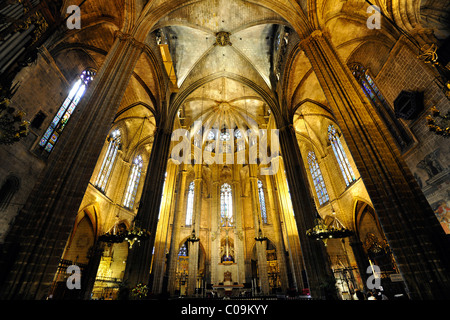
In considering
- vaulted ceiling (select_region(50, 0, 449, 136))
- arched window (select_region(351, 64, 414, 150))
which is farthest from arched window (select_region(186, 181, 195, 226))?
arched window (select_region(351, 64, 414, 150))

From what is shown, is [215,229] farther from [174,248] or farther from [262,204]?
[262,204]

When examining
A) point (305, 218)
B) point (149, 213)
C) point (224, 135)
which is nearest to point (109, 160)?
point (149, 213)

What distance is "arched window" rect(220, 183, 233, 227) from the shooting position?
21047 millimetres

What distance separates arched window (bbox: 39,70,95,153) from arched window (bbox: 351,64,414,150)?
56.7ft

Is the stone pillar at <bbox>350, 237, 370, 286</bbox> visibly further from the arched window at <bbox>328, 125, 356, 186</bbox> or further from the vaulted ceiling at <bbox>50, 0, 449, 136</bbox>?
the vaulted ceiling at <bbox>50, 0, 449, 136</bbox>

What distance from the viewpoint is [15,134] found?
17.3 ft

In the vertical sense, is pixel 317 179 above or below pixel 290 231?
above

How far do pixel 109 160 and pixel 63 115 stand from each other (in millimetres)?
5736

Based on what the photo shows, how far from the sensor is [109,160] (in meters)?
16.2

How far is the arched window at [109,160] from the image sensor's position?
15.2m

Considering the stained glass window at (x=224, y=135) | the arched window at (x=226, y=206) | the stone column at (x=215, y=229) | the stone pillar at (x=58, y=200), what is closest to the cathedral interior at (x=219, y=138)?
the stone pillar at (x=58, y=200)

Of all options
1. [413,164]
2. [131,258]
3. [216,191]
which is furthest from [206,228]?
[413,164]

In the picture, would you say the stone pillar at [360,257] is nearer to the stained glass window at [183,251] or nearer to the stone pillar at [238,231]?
the stone pillar at [238,231]
